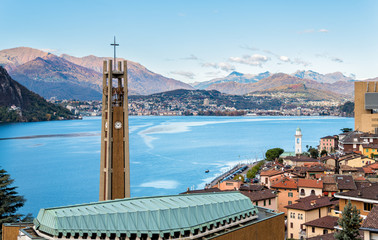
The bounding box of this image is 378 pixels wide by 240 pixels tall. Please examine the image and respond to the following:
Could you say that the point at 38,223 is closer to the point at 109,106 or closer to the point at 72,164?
the point at 109,106

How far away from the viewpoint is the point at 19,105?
16138 centimetres

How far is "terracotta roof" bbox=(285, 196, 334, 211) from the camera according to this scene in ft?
67.8

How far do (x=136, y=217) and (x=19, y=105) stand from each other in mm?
166809

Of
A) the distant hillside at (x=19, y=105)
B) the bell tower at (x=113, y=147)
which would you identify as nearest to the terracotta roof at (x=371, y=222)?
the bell tower at (x=113, y=147)

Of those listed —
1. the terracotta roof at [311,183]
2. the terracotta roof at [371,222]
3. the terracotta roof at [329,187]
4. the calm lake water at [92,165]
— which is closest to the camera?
the terracotta roof at [371,222]

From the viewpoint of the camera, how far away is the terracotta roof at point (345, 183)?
21192 millimetres

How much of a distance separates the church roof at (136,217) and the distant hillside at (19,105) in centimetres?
15329

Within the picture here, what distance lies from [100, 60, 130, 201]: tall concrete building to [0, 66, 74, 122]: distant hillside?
147m

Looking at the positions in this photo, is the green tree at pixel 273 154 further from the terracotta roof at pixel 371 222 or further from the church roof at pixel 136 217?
the church roof at pixel 136 217

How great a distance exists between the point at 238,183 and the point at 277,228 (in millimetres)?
20648

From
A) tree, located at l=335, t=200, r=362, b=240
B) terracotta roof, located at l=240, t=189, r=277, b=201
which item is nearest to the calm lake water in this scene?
terracotta roof, located at l=240, t=189, r=277, b=201

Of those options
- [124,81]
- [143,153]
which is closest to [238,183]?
[124,81]

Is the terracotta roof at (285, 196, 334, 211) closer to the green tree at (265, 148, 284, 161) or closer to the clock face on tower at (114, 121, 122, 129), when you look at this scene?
the clock face on tower at (114, 121, 122, 129)

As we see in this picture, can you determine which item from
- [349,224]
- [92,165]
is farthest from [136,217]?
[92,165]
